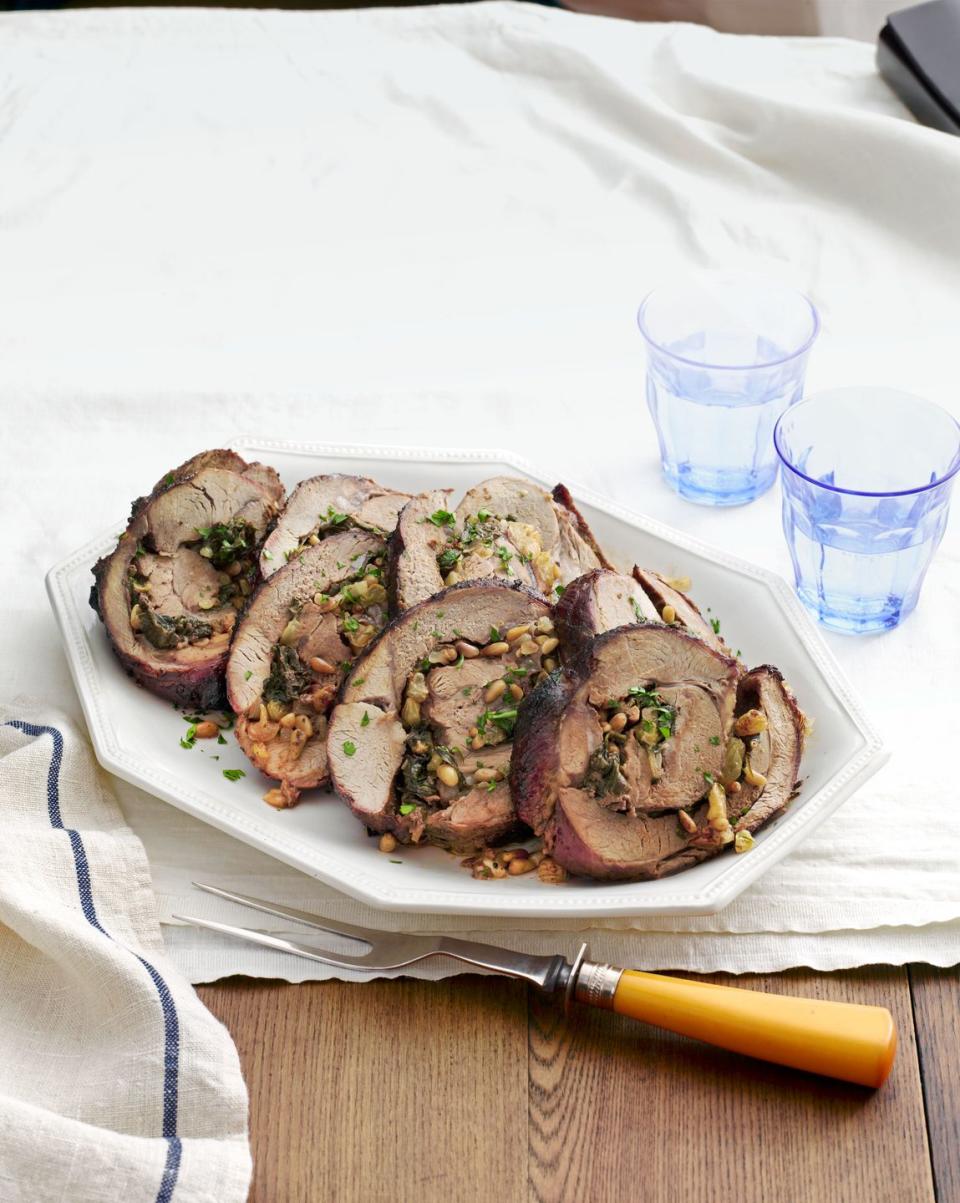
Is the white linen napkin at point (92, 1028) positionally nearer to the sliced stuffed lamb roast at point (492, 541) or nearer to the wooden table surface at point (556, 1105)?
the wooden table surface at point (556, 1105)

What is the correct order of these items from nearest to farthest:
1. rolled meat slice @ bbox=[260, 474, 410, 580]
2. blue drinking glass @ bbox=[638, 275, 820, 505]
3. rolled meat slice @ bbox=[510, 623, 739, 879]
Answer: rolled meat slice @ bbox=[510, 623, 739, 879] → rolled meat slice @ bbox=[260, 474, 410, 580] → blue drinking glass @ bbox=[638, 275, 820, 505]

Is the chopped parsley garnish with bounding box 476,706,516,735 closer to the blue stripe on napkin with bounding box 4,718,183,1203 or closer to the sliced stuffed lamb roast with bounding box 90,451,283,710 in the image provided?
the sliced stuffed lamb roast with bounding box 90,451,283,710

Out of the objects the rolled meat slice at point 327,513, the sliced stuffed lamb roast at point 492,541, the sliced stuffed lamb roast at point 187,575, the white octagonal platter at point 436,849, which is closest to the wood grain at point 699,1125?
the white octagonal platter at point 436,849

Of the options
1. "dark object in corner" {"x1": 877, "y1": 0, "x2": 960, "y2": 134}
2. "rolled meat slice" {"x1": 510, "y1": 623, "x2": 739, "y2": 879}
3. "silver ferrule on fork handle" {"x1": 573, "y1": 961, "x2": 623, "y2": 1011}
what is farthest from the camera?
"dark object in corner" {"x1": 877, "y1": 0, "x2": 960, "y2": 134}

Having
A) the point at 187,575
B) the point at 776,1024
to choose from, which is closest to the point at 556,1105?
the point at 776,1024

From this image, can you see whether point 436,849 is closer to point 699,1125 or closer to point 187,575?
point 699,1125

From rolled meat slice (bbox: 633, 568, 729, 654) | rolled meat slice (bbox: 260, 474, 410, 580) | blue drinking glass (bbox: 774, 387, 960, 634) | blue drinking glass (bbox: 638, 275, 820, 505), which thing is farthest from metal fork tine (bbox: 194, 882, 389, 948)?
blue drinking glass (bbox: 638, 275, 820, 505)

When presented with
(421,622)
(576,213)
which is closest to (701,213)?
(576,213)
